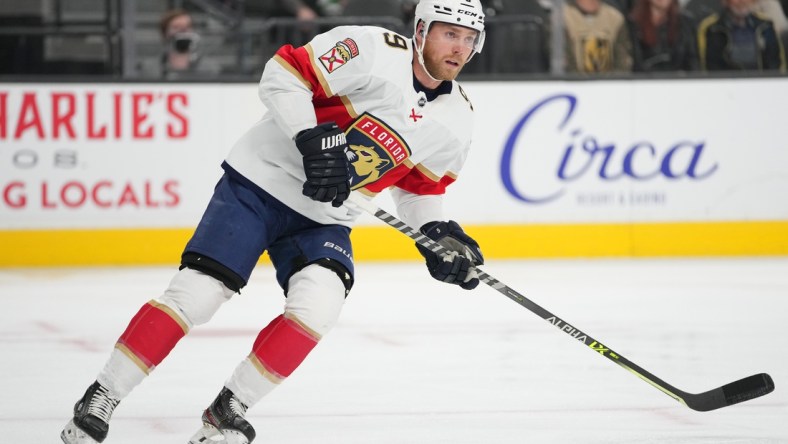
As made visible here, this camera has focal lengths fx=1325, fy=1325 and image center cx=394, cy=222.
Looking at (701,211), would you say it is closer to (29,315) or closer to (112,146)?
(112,146)

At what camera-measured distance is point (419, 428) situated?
10.2 feet

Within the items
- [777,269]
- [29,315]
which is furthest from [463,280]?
[777,269]

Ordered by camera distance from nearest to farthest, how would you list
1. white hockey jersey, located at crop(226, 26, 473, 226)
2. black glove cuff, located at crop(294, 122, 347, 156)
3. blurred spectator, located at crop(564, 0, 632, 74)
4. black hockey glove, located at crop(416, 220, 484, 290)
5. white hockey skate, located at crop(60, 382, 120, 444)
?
white hockey skate, located at crop(60, 382, 120, 444) < black glove cuff, located at crop(294, 122, 347, 156) < white hockey jersey, located at crop(226, 26, 473, 226) < black hockey glove, located at crop(416, 220, 484, 290) < blurred spectator, located at crop(564, 0, 632, 74)

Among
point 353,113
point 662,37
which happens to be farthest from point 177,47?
point 353,113

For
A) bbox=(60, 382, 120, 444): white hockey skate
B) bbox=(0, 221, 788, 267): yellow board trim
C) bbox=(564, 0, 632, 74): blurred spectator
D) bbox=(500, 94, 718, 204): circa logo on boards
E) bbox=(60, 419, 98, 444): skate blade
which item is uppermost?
bbox=(60, 382, 120, 444): white hockey skate

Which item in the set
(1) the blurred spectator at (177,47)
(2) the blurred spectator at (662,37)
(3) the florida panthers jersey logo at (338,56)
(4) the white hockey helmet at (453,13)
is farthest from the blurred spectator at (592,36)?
(3) the florida panthers jersey logo at (338,56)

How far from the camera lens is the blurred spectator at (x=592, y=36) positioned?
7.28 metres

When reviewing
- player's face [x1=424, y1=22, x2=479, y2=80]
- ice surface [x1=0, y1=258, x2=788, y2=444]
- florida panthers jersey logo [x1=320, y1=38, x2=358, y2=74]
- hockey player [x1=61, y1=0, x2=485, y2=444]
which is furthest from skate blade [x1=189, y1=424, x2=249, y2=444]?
player's face [x1=424, y1=22, x2=479, y2=80]

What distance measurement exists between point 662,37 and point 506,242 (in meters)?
1.44

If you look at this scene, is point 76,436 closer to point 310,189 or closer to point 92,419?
point 92,419

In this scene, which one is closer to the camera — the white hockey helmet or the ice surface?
the white hockey helmet

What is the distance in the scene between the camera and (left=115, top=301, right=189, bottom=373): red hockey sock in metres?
2.72

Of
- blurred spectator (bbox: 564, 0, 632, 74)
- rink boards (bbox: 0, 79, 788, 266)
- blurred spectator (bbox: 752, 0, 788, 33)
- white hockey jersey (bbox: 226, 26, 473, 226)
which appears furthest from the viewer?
blurred spectator (bbox: 752, 0, 788, 33)

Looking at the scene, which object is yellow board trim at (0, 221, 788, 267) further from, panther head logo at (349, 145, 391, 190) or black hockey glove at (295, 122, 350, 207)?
black hockey glove at (295, 122, 350, 207)
